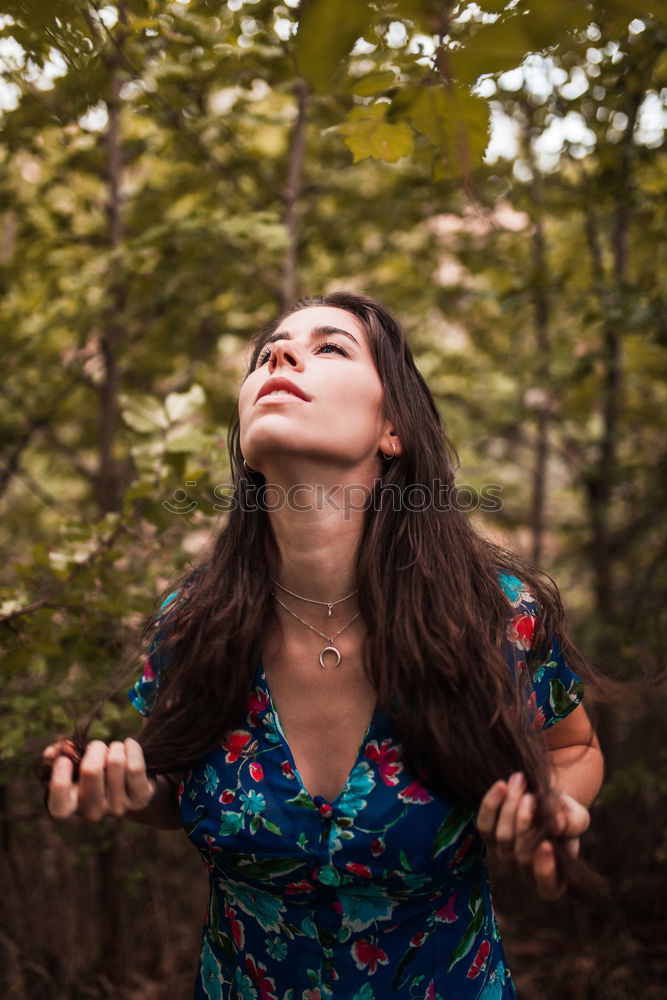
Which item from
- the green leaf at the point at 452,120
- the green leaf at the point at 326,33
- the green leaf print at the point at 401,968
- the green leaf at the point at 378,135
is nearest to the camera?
the green leaf at the point at 326,33

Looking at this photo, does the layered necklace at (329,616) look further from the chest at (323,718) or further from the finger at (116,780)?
the finger at (116,780)

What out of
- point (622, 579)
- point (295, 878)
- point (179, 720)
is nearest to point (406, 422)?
point (179, 720)

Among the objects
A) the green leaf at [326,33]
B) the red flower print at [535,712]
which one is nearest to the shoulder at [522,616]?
the red flower print at [535,712]

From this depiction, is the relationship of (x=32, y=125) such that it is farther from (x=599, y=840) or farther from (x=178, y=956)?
(x=599, y=840)

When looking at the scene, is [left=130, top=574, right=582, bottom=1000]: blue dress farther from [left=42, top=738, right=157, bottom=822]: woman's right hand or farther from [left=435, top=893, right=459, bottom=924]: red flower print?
[left=42, top=738, right=157, bottom=822]: woman's right hand

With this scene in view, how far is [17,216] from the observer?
11.0 feet

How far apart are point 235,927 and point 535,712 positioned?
2.61ft

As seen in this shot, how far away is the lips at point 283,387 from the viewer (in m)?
1.56

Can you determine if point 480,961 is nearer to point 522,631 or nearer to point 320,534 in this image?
point 522,631

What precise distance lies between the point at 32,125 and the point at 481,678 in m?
2.53

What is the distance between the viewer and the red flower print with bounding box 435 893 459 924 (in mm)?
1557

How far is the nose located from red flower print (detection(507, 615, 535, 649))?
2.38ft

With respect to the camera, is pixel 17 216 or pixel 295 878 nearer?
pixel 295 878

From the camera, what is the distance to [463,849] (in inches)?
60.2
